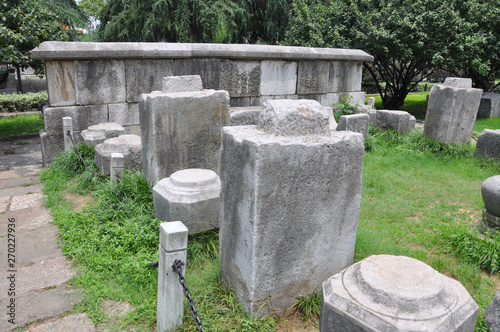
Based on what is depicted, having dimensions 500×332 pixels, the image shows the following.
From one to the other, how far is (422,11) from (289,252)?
10.7 meters

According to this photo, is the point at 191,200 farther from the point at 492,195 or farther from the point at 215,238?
the point at 492,195

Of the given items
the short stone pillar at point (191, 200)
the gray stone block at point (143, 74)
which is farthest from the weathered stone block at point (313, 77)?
the short stone pillar at point (191, 200)

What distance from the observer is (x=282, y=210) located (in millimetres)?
2439

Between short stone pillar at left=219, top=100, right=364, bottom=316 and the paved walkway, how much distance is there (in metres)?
1.23

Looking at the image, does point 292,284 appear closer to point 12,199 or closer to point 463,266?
point 463,266

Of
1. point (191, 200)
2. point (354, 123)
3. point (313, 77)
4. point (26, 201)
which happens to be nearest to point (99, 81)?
point (26, 201)

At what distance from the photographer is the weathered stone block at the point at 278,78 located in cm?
764

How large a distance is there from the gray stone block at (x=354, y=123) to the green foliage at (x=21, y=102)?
10495mm

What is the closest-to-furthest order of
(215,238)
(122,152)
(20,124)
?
1. (215,238)
2. (122,152)
3. (20,124)

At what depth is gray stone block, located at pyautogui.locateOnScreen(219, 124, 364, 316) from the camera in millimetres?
2357

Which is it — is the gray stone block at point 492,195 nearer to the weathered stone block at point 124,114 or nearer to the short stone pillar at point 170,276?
the short stone pillar at point 170,276

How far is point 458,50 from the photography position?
1047cm

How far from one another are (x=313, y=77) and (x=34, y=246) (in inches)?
255

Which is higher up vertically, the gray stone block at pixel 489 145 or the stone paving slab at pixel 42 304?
the gray stone block at pixel 489 145
